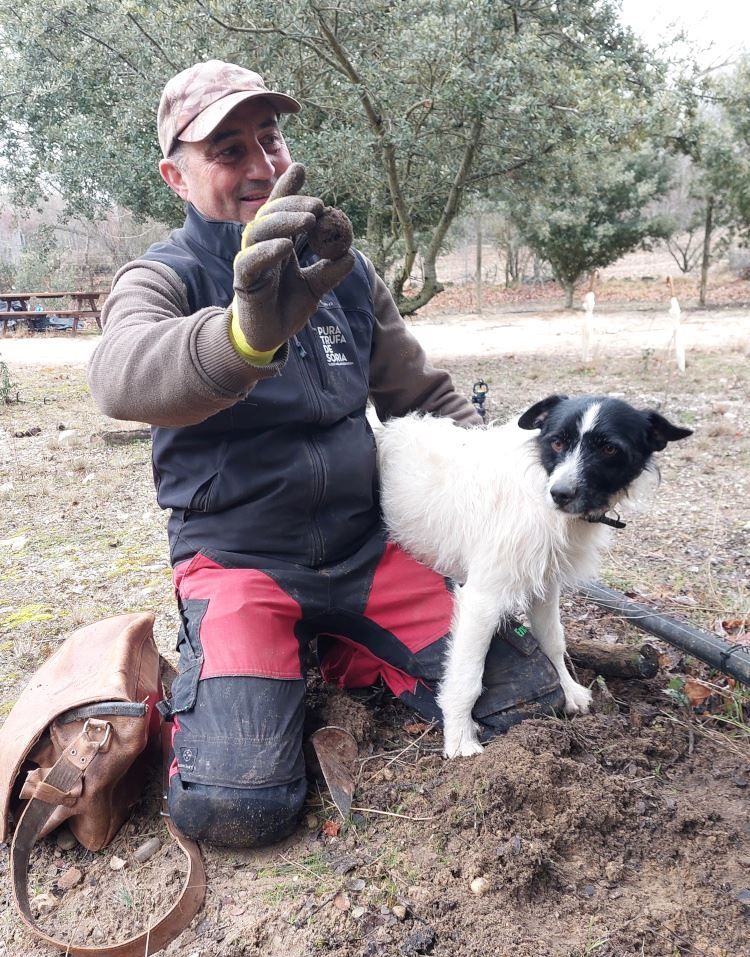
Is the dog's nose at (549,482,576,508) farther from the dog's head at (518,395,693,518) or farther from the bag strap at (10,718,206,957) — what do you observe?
the bag strap at (10,718,206,957)

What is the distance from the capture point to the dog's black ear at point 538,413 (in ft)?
8.96

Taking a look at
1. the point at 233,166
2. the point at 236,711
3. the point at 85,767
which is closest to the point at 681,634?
the point at 236,711

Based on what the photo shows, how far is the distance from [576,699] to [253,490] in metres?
1.55

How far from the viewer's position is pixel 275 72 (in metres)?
8.73

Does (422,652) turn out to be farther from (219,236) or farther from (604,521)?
(219,236)

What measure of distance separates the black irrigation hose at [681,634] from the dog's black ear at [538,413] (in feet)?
3.94

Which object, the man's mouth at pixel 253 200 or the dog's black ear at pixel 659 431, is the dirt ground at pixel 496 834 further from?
the man's mouth at pixel 253 200

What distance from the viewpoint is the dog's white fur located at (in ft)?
8.99

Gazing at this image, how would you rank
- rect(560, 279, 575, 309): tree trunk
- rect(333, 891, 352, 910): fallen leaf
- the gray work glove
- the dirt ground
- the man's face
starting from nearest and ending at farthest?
the gray work glove < the dirt ground < rect(333, 891, 352, 910): fallen leaf < the man's face < rect(560, 279, 575, 309): tree trunk

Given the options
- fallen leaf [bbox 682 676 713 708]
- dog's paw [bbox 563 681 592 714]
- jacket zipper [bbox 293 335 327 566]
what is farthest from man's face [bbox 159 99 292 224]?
fallen leaf [bbox 682 676 713 708]

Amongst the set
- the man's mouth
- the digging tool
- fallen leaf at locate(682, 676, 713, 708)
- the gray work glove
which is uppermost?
the man's mouth

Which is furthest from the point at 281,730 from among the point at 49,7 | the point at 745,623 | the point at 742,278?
the point at 742,278

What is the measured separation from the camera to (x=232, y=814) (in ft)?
7.62

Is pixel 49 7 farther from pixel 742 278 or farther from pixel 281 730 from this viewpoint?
pixel 742 278
